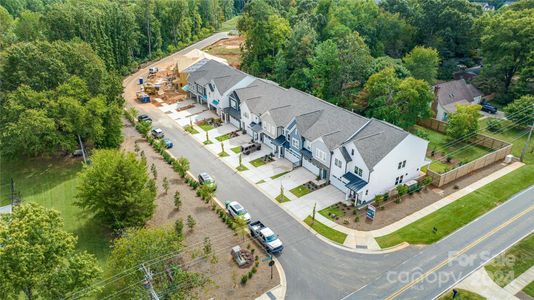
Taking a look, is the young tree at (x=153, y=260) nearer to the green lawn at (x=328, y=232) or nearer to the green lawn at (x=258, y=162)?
the green lawn at (x=328, y=232)

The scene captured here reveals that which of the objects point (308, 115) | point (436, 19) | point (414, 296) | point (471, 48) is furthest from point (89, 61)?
point (471, 48)

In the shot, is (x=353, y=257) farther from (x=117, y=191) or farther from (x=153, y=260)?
(x=117, y=191)

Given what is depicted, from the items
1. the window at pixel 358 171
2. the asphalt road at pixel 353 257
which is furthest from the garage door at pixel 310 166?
the asphalt road at pixel 353 257

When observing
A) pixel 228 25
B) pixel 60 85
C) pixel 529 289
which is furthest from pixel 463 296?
pixel 228 25

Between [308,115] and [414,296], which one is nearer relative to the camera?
[414,296]

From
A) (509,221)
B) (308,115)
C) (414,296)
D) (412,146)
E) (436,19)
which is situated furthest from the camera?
(436,19)

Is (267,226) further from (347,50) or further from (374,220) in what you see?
(347,50)
